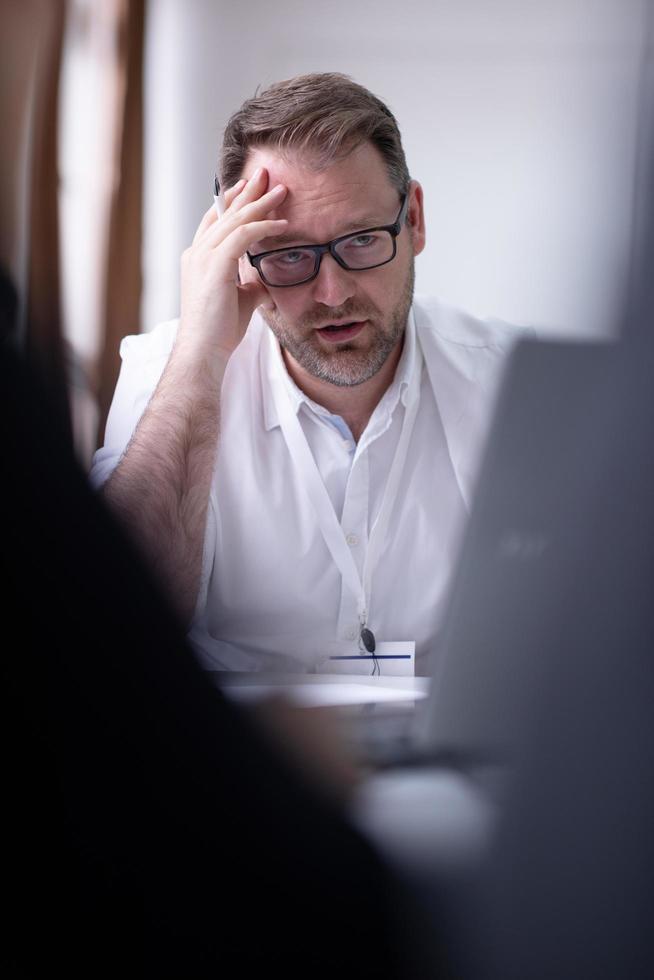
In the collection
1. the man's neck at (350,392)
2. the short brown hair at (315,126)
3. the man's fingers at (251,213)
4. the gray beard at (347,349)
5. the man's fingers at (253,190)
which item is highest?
the short brown hair at (315,126)

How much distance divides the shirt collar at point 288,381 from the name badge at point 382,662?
1.58ft

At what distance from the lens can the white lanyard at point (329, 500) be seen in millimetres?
1689

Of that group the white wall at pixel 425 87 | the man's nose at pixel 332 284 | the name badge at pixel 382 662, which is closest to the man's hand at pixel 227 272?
the man's nose at pixel 332 284

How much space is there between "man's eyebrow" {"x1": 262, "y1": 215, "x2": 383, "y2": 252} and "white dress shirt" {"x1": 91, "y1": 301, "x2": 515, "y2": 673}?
0.84ft

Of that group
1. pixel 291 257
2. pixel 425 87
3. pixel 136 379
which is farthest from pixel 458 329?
pixel 425 87

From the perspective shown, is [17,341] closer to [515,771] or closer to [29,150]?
[515,771]

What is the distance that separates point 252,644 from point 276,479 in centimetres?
32

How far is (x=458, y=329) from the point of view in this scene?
2049 millimetres

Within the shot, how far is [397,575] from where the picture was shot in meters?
1.76

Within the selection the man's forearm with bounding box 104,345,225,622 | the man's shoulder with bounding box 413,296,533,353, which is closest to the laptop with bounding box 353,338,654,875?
the man's forearm with bounding box 104,345,225,622

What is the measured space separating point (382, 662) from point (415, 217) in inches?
35.0

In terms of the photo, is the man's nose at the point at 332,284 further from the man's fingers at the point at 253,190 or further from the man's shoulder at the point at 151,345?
the man's shoulder at the point at 151,345

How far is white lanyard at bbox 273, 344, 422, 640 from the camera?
66.5 inches

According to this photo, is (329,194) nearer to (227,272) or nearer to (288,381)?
(227,272)
